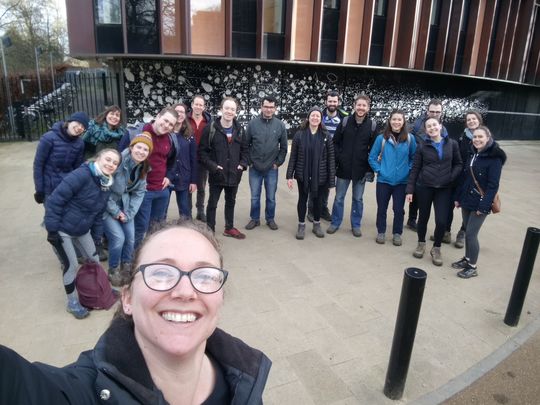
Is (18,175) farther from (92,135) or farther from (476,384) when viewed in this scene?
(476,384)

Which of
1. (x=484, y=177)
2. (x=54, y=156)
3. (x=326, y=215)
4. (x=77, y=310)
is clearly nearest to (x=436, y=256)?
(x=484, y=177)

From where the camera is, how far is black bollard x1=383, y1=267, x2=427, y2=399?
2998 millimetres

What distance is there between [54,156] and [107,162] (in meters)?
1.16

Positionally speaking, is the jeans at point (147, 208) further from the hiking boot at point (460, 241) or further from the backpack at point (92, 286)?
the hiking boot at point (460, 241)

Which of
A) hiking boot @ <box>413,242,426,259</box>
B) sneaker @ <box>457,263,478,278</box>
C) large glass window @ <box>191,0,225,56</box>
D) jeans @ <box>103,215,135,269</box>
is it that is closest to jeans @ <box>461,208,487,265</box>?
sneaker @ <box>457,263,478,278</box>

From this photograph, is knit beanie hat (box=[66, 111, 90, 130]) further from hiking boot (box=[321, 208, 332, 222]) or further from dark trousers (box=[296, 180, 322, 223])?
hiking boot (box=[321, 208, 332, 222])

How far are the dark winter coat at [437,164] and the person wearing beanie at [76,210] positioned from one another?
12.3 ft

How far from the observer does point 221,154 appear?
5.85 m

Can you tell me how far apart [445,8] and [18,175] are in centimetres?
1551

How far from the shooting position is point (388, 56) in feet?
48.6

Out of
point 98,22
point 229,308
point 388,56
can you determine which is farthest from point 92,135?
point 388,56

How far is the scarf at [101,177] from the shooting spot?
3941mm

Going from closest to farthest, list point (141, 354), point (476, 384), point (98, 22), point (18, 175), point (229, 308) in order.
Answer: point (141, 354) < point (476, 384) < point (229, 308) < point (18, 175) < point (98, 22)

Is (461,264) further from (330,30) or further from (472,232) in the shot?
(330,30)
